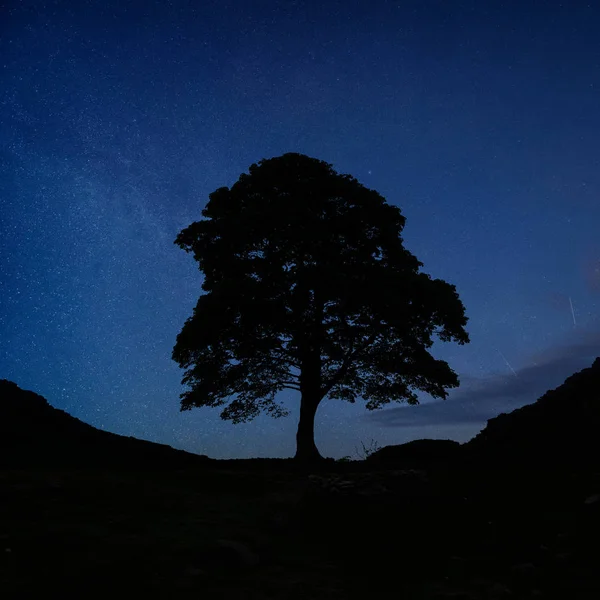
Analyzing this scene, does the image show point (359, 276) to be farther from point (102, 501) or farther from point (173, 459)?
point (102, 501)

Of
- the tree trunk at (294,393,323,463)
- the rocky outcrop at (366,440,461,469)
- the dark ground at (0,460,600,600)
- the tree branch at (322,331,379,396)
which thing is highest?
the tree branch at (322,331,379,396)

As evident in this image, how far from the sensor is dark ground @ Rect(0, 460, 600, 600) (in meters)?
5.04

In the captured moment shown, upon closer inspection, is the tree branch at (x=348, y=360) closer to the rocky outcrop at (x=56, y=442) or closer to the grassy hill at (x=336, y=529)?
the rocky outcrop at (x=56, y=442)

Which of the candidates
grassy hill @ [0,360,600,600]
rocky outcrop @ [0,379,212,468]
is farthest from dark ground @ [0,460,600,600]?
rocky outcrop @ [0,379,212,468]

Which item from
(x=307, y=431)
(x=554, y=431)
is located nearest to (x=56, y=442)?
(x=307, y=431)

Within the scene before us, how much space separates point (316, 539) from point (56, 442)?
9.47 metres

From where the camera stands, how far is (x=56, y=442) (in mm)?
13656

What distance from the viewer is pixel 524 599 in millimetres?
4867

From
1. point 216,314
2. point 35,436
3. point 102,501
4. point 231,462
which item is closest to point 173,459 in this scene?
point 231,462

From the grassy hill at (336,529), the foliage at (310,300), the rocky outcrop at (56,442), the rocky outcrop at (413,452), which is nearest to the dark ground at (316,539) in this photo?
the grassy hill at (336,529)

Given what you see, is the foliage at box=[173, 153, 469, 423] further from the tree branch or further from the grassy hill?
the grassy hill

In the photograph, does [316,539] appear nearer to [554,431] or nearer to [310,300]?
[554,431]

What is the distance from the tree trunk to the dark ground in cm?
975

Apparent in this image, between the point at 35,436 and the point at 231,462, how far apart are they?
20.0 ft
